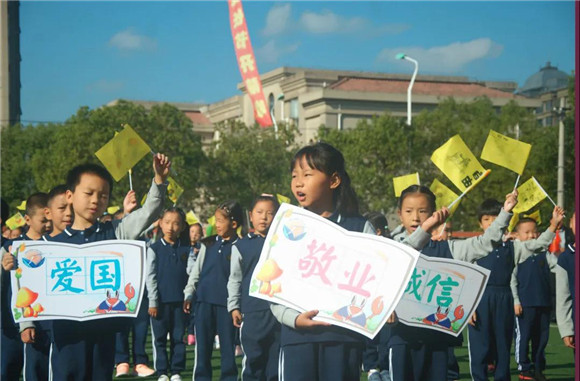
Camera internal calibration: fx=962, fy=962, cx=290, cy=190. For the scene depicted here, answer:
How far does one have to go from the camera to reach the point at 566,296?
6672 millimetres

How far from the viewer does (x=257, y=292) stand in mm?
4945

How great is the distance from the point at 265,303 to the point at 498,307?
225 cm

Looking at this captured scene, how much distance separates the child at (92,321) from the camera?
18.8 feet

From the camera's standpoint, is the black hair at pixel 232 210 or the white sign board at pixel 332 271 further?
the black hair at pixel 232 210

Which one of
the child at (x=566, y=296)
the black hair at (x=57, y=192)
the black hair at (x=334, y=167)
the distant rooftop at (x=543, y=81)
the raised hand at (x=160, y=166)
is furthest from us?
the distant rooftop at (x=543, y=81)

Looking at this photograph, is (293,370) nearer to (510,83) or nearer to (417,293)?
(417,293)

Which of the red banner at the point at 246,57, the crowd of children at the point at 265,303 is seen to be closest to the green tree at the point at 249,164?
the red banner at the point at 246,57

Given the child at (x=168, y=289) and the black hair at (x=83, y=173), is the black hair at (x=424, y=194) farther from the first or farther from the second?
the child at (x=168, y=289)

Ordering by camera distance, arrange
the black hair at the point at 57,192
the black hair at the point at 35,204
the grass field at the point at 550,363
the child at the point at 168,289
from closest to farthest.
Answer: the black hair at the point at 57,192 → the black hair at the point at 35,204 → the child at the point at 168,289 → the grass field at the point at 550,363

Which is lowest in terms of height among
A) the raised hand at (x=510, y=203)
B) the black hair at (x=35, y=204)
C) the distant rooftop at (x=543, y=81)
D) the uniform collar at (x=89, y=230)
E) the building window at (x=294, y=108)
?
the uniform collar at (x=89, y=230)

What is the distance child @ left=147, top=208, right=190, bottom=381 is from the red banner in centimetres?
4953

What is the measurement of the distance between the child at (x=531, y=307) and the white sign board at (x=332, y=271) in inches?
235

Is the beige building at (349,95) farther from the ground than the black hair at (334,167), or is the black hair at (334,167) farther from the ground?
the beige building at (349,95)

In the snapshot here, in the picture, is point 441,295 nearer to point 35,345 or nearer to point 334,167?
point 334,167
